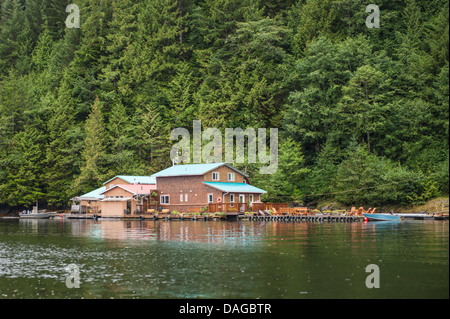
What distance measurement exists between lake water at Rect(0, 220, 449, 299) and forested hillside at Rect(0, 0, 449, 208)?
99.9ft

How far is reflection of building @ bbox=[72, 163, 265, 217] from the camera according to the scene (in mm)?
68750

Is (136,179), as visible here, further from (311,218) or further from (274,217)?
(311,218)

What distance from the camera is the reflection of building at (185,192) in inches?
2707

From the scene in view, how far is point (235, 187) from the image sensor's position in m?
70.2

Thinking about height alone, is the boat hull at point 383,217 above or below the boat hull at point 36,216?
above

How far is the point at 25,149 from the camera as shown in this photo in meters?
89.6

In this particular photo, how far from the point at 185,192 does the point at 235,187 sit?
652 centimetres

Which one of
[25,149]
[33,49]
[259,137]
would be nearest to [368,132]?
[259,137]

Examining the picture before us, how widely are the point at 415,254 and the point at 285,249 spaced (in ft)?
24.7

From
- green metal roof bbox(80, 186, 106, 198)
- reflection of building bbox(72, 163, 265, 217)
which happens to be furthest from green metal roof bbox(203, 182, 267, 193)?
green metal roof bbox(80, 186, 106, 198)

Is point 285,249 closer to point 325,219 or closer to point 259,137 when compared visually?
point 325,219

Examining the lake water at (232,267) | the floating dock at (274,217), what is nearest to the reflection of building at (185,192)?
the floating dock at (274,217)

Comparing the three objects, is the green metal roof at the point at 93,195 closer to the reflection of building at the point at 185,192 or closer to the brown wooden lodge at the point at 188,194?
the reflection of building at the point at 185,192

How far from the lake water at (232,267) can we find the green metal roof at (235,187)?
26.8m
